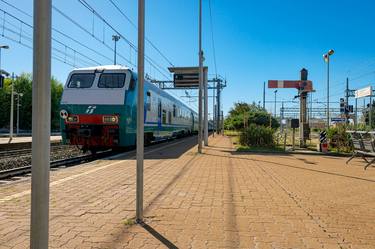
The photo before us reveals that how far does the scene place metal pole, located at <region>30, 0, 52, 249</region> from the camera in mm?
2494

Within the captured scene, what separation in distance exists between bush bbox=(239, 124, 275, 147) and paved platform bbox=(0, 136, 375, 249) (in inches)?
352

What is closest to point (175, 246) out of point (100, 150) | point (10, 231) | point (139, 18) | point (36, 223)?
point (36, 223)

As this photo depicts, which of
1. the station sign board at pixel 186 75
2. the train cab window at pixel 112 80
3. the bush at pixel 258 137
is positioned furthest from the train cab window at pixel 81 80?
the station sign board at pixel 186 75

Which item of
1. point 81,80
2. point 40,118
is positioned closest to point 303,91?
point 81,80

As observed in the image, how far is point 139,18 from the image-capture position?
461cm

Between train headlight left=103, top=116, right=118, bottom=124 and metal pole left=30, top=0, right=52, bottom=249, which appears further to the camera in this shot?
train headlight left=103, top=116, right=118, bottom=124

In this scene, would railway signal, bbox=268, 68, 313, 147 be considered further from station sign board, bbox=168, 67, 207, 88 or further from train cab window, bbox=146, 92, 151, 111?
station sign board, bbox=168, 67, 207, 88

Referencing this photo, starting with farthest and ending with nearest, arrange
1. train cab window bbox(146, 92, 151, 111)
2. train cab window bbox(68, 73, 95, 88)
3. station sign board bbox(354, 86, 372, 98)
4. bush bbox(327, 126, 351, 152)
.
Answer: station sign board bbox(354, 86, 372, 98) < bush bbox(327, 126, 351, 152) < train cab window bbox(146, 92, 151, 111) < train cab window bbox(68, 73, 95, 88)

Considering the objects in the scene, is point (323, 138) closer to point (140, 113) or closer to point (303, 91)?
point (303, 91)

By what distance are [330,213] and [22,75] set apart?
2659 inches

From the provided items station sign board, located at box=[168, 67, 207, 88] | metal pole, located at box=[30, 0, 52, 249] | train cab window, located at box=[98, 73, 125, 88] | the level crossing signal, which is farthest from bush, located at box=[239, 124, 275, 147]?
metal pole, located at box=[30, 0, 52, 249]

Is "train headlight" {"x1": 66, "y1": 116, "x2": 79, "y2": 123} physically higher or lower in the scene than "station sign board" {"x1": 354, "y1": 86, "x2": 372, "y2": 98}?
lower

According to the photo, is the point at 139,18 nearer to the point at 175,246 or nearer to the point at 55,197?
the point at 175,246

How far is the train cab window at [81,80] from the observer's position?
13422 mm
